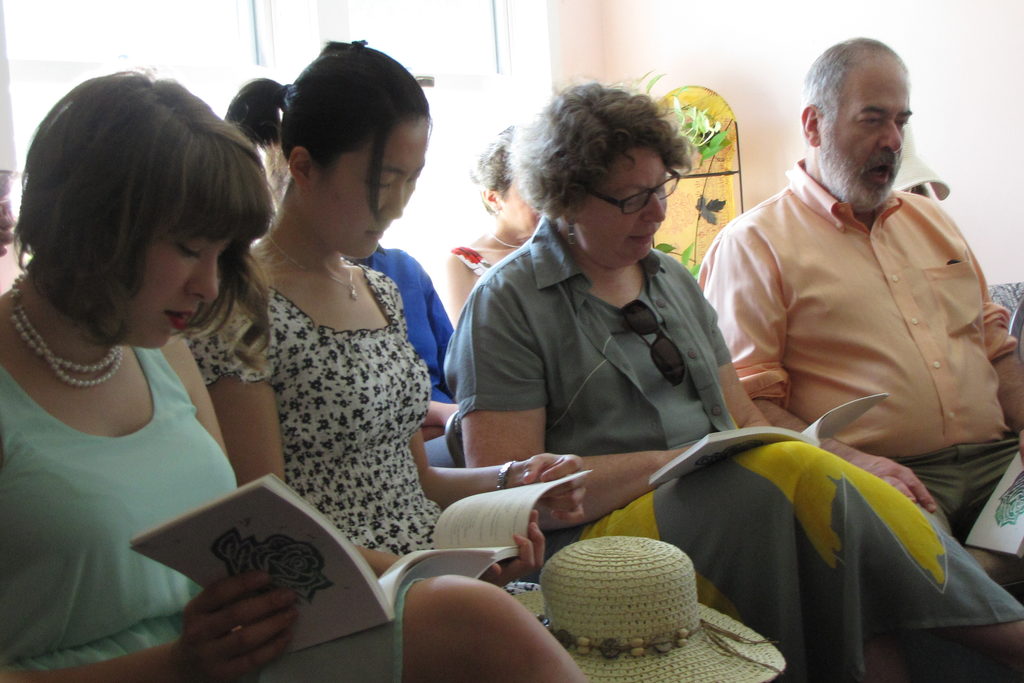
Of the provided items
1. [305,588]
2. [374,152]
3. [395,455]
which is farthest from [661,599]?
[374,152]

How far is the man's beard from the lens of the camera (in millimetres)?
2242

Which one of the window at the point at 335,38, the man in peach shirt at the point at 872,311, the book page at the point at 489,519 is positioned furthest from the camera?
the window at the point at 335,38

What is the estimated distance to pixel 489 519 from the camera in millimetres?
1244

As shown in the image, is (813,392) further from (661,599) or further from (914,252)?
(661,599)

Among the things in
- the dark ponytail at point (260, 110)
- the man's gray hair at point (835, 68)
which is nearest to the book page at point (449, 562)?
the dark ponytail at point (260, 110)

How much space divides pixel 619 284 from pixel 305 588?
1.12m

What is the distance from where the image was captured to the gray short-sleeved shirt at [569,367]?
5.55 feet

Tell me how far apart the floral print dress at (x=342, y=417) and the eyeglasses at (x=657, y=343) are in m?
0.53

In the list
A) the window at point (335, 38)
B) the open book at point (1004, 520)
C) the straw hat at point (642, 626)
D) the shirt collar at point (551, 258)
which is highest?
the window at point (335, 38)

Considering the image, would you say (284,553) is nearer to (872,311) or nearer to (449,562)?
(449,562)

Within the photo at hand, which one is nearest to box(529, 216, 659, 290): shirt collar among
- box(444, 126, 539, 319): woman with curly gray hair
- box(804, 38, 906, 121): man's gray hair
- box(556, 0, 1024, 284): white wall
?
box(804, 38, 906, 121): man's gray hair

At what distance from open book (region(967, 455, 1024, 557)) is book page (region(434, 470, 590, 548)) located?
95 centimetres

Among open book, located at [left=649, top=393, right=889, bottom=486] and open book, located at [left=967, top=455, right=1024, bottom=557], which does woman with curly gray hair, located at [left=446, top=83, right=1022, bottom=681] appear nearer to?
open book, located at [left=649, top=393, right=889, bottom=486]

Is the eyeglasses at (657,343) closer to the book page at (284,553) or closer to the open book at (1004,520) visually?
the open book at (1004,520)
